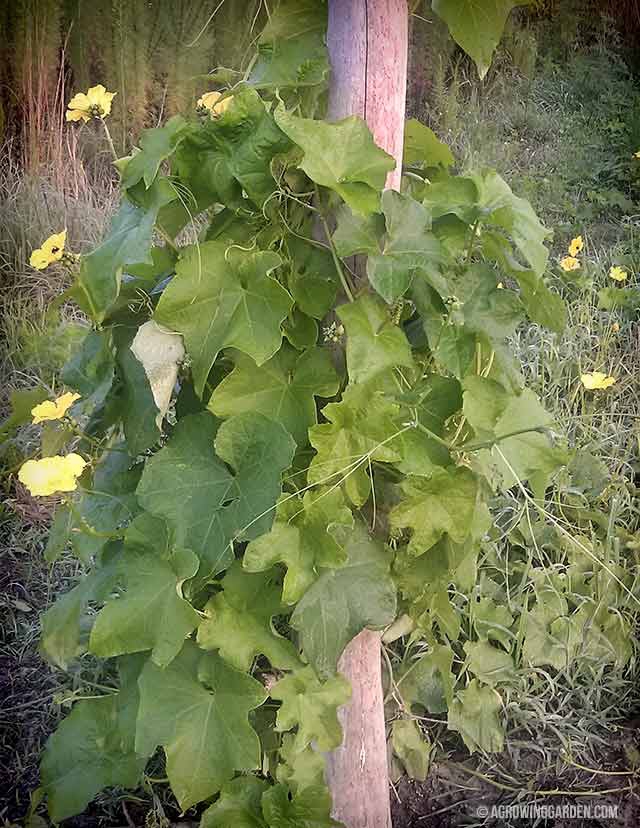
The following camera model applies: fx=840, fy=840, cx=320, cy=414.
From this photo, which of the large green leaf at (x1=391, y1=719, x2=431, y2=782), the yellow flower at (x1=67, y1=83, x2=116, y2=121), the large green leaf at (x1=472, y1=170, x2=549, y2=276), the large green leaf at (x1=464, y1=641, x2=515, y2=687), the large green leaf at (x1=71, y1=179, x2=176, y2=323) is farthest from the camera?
the large green leaf at (x1=464, y1=641, x2=515, y2=687)

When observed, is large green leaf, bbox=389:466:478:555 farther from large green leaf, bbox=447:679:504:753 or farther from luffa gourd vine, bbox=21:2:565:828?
large green leaf, bbox=447:679:504:753

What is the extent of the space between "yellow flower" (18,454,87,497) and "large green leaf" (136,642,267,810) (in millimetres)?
240

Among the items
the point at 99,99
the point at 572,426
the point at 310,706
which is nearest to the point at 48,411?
the point at 99,99

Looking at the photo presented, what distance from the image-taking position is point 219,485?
3.16 ft

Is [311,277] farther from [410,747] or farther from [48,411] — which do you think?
[410,747]

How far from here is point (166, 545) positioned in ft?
3.14

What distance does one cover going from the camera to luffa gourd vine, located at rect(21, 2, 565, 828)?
90 cm

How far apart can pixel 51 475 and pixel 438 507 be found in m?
0.45

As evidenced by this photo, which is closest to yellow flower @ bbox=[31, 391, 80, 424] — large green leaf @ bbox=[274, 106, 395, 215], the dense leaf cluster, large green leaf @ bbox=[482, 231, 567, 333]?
the dense leaf cluster

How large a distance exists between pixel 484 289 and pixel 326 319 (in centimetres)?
20

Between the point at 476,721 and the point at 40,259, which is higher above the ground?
the point at 40,259

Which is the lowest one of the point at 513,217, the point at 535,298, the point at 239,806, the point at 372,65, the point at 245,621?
the point at 239,806

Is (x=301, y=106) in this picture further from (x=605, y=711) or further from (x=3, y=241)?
(x=3, y=241)

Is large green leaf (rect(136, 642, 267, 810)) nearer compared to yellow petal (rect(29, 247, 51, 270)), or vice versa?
large green leaf (rect(136, 642, 267, 810))
